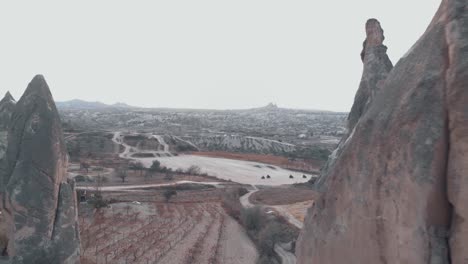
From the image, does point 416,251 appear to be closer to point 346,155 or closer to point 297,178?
point 346,155

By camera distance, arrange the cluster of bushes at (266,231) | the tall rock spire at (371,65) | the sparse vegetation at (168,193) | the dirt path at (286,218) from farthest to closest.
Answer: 1. the sparse vegetation at (168,193)
2. the cluster of bushes at (266,231)
3. the dirt path at (286,218)
4. the tall rock spire at (371,65)

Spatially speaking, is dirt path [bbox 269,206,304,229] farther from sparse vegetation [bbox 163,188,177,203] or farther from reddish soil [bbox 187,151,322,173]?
reddish soil [bbox 187,151,322,173]

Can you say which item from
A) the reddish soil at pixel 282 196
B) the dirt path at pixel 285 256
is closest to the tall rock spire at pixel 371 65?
the dirt path at pixel 285 256

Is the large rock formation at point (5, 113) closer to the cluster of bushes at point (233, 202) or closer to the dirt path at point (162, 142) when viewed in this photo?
the cluster of bushes at point (233, 202)

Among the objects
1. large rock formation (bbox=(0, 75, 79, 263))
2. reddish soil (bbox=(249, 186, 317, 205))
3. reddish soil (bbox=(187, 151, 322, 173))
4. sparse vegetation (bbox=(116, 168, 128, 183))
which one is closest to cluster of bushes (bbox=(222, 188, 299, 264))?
reddish soil (bbox=(249, 186, 317, 205))

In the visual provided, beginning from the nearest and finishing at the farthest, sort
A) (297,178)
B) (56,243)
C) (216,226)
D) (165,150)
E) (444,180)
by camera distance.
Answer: (444,180) < (56,243) < (216,226) < (297,178) < (165,150)

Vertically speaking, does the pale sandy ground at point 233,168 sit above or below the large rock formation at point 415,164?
below

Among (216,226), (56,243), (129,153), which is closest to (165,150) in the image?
(129,153)
